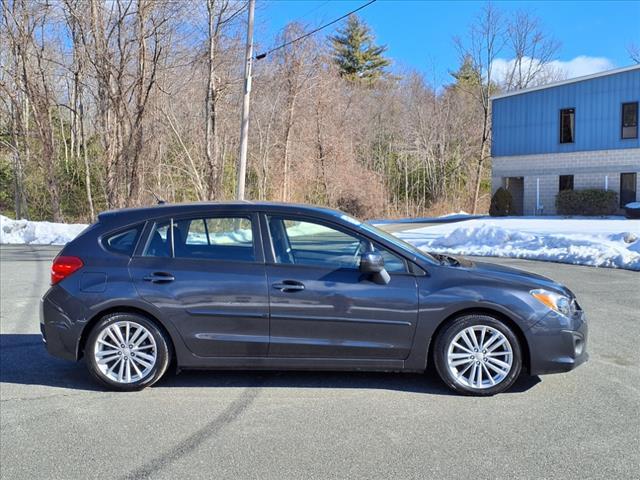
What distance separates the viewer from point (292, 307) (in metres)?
4.63

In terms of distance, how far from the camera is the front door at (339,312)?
4602mm

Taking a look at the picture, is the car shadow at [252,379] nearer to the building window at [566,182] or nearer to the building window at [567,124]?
the building window at [566,182]

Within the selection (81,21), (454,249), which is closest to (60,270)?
(454,249)

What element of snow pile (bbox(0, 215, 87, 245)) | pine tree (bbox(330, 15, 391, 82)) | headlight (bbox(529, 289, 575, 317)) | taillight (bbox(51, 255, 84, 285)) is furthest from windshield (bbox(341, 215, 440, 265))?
pine tree (bbox(330, 15, 391, 82))

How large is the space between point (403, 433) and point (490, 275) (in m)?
1.58

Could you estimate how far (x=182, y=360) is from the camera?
15.7 ft

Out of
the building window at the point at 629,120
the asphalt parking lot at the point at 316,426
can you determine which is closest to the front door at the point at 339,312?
the asphalt parking lot at the point at 316,426

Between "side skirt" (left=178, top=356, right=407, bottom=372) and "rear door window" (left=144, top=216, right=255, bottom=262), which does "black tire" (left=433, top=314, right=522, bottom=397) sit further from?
"rear door window" (left=144, top=216, right=255, bottom=262)

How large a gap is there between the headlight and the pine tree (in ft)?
163

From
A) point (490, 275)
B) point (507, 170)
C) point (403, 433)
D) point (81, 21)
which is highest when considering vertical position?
point (81, 21)

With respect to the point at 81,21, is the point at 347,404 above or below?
below

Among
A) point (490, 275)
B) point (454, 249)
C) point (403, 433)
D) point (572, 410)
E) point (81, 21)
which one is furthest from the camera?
point (81, 21)

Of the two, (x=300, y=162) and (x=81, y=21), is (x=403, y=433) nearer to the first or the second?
(x=81, y=21)

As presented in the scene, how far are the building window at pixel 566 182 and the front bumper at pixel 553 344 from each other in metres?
26.8
